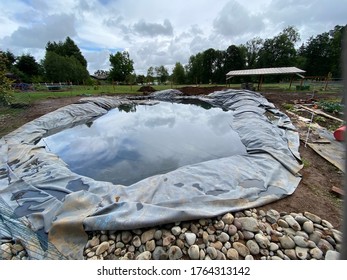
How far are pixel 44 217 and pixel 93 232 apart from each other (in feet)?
2.36

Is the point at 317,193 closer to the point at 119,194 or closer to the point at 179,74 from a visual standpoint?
the point at 119,194

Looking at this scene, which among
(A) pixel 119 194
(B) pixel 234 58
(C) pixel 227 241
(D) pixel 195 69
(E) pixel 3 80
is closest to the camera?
(C) pixel 227 241

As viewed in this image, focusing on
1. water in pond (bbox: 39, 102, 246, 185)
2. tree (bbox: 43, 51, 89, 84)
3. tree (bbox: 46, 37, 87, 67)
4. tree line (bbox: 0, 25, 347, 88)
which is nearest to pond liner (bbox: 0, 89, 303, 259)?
water in pond (bbox: 39, 102, 246, 185)

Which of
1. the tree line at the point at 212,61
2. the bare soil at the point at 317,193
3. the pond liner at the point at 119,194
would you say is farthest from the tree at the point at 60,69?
the bare soil at the point at 317,193

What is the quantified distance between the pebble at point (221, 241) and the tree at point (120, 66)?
30.7m

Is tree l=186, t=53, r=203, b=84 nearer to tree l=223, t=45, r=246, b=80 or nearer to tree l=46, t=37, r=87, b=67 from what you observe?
tree l=223, t=45, r=246, b=80

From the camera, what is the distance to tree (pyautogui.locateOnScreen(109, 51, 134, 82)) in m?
28.5

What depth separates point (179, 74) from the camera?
116 feet

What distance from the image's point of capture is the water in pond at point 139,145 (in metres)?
3.80

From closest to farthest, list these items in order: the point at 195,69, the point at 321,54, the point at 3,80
A: the point at 3,80
the point at 321,54
the point at 195,69

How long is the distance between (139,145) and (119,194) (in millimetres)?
2557

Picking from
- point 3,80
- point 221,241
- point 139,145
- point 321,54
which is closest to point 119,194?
point 221,241

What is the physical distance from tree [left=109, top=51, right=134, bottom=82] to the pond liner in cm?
2807

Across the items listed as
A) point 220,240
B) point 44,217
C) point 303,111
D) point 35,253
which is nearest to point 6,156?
point 44,217
